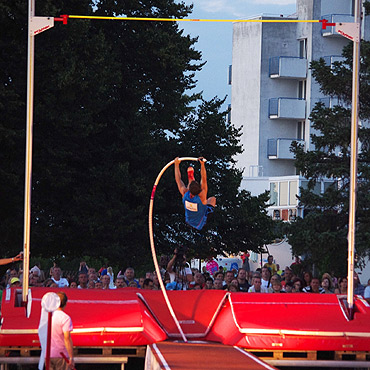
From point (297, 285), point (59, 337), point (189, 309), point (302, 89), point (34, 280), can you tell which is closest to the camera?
point (59, 337)

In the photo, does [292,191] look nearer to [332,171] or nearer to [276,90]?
[276,90]

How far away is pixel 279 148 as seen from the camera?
62.7 metres

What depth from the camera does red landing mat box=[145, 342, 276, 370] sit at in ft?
44.1

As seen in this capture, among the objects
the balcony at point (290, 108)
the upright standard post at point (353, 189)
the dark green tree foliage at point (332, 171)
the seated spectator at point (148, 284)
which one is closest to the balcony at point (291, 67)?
the balcony at point (290, 108)

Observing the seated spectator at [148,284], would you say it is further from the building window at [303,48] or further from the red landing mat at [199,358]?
the building window at [303,48]

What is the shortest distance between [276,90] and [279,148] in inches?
153

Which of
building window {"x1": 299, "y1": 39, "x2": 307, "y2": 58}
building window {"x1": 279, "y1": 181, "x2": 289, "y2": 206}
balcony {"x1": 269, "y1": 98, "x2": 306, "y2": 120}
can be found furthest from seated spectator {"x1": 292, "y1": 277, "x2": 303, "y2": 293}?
building window {"x1": 299, "y1": 39, "x2": 307, "y2": 58}

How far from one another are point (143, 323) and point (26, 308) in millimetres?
2039

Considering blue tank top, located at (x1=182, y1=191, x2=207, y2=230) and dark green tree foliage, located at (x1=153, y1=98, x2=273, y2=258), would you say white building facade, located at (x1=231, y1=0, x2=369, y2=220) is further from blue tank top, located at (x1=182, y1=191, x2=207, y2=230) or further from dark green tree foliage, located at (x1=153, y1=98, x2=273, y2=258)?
blue tank top, located at (x1=182, y1=191, x2=207, y2=230)

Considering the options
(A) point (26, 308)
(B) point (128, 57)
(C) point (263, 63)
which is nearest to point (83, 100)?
(B) point (128, 57)

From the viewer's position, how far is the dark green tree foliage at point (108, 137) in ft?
103

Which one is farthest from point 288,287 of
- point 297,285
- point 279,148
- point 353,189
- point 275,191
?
point 279,148

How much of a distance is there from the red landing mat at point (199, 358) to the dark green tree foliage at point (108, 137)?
15.6 metres

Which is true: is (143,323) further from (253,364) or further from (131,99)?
(131,99)
